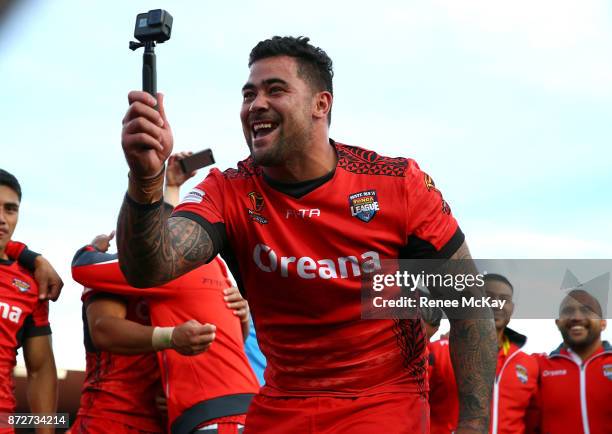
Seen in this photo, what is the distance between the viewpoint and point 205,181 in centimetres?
382

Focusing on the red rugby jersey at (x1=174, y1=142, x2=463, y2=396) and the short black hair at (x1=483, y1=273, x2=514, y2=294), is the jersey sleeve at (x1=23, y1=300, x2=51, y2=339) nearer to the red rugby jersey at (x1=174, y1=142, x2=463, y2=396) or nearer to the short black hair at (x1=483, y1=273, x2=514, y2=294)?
the red rugby jersey at (x1=174, y1=142, x2=463, y2=396)

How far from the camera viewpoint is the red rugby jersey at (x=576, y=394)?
8.85m

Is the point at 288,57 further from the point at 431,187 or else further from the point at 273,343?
the point at 273,343

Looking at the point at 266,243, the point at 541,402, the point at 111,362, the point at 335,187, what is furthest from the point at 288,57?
the point at 541,402

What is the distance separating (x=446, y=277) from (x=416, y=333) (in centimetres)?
30

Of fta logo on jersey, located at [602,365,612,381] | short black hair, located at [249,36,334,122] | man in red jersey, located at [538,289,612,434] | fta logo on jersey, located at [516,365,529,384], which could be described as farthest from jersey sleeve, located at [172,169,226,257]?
fta logo on jersey, located at [602,365,612,381]

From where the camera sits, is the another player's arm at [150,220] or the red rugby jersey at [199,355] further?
the red rugby jersey at [199,355]

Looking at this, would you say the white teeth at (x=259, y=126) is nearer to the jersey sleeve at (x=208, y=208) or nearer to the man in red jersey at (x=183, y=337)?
the jersey sleeve at (x=208, y=208)

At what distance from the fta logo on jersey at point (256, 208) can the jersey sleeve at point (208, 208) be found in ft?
0.42

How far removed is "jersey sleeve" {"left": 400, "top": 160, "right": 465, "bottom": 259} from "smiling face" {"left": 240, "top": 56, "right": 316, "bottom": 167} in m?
0.56

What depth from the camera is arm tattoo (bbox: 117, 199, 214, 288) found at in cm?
286

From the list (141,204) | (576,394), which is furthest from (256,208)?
(576,394)

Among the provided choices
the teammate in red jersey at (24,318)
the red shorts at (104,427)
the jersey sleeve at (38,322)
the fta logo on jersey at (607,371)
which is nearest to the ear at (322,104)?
the red shorts at (104,427)

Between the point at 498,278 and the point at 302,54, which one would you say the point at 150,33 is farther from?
the point at 498,278
